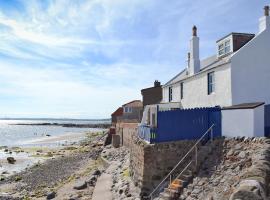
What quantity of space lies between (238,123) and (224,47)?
29.0 ft

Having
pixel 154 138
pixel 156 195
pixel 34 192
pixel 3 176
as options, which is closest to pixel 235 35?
pixel 154 138

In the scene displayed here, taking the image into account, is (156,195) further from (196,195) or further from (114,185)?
(114,185)

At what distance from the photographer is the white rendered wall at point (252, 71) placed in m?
20.6

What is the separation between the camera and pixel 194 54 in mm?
27469

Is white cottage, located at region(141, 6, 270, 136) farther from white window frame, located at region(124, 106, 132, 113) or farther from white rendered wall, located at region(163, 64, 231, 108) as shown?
white window frame, located at region(124, 106, 132, 113)

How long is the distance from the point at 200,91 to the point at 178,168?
26.6 ft

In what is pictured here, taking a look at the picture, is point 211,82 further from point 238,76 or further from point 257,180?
point 257,180

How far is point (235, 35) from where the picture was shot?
75.7 feet

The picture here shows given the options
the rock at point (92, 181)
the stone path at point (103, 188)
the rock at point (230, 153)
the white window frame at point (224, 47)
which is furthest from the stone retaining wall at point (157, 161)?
the rock at point (92, 181)

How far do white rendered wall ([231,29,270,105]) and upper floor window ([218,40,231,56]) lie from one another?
2.29 meters

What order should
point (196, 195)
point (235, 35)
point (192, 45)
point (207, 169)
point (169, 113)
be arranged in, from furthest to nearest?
point (192, 45) → point (235, 35) → point (169, 113) → point (207, 169) → point (196, 195)

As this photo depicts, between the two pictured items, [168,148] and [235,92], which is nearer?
[168,148]

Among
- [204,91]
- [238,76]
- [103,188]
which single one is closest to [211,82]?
[204,91]

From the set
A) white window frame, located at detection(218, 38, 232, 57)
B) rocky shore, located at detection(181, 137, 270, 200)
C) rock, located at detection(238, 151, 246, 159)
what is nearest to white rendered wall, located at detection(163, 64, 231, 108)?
white window frame, located at detection(218, 38, 232, 57)
